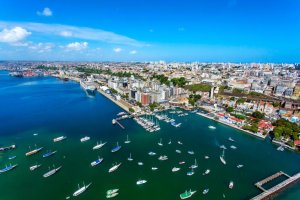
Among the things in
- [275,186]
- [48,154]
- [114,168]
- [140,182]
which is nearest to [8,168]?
[48,154]

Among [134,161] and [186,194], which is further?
[134,161]

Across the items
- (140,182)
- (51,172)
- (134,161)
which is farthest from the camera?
(134,161)

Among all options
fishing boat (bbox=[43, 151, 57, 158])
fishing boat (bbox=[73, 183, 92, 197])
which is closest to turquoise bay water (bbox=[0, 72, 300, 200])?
fishing boat (bbox=[73, 183, 92, 197])

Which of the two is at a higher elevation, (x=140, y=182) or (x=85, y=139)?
(x=85, y=139)

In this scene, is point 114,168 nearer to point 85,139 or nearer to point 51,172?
point 51,172

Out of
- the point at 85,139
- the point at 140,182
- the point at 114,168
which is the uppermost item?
the point at 85,139

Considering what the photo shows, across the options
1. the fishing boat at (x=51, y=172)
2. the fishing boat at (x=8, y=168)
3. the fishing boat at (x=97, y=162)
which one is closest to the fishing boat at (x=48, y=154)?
the fishing boat at (x=8, y=168)

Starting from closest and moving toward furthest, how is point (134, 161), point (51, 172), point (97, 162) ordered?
point (51, 172)
point (97, 162)
point (134, 161)

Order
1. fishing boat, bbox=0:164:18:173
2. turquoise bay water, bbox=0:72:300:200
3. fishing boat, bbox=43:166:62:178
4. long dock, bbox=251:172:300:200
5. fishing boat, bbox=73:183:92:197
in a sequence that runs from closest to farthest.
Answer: long dock, bbox=251:172:300:200, fishing boat, bbox=73:183:92:197, turquoise bay water, bbox=0:72:300:200, fishing boat, bbox=43:166:62:178, fishing boat, bbox=0:164:18:173

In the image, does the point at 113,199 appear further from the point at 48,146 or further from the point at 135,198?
the point at 48,146

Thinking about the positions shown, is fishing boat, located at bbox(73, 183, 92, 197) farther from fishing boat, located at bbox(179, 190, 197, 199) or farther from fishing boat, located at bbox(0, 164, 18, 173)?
fishing boat, located at bbox(0, 164, 18, 173)
